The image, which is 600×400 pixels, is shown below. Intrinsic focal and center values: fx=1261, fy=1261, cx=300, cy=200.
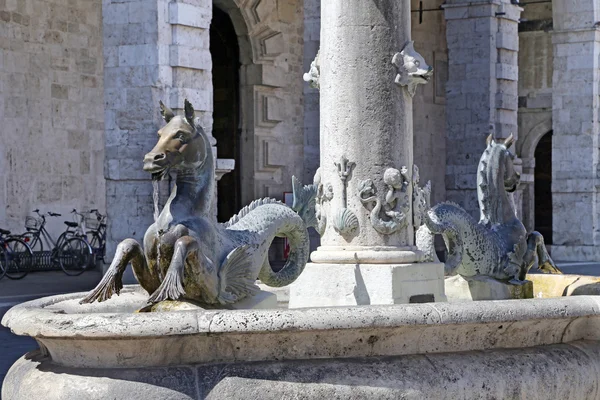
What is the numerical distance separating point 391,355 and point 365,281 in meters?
1.80

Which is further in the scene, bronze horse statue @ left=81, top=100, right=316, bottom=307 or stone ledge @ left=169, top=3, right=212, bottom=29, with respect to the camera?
stone ledge @ left=169, top=3, right=212, bottom=29

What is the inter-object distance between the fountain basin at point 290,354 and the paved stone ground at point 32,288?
377cm

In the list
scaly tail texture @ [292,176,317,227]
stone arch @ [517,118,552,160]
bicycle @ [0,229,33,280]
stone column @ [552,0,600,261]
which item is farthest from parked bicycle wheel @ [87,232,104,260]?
stone arch @ [517,118,552,160]

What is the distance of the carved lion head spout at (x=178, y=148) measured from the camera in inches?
228

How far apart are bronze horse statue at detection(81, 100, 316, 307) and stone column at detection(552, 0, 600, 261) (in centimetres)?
1575

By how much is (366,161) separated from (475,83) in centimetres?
1282

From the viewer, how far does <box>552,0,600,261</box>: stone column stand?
21016 millimetres

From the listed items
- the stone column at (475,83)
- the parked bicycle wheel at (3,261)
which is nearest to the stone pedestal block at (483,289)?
the parked bicycle wheel at (3,261)

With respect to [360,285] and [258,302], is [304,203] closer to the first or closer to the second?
[360,285]

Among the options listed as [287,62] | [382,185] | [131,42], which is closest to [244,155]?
[287,62]

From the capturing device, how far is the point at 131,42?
13555mm

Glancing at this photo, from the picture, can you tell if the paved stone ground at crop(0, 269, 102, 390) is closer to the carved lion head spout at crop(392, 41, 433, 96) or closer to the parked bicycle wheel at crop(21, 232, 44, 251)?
the parked bicycle wheel at crop(21, 232, 44, 251)

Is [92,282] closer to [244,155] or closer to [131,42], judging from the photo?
[131,42]

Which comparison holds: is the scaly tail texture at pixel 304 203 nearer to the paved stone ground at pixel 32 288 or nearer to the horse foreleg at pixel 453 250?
the horse foreleg at pixel 453 250
